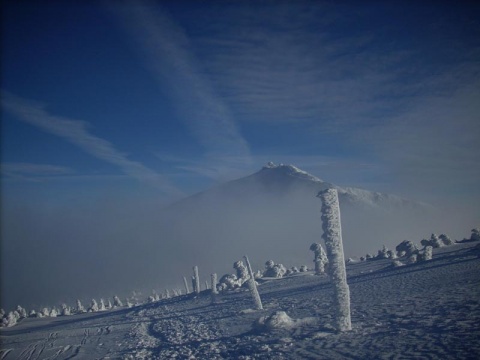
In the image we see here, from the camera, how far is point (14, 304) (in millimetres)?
94250

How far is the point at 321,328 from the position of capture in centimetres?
1723

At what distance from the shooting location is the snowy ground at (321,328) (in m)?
13.4

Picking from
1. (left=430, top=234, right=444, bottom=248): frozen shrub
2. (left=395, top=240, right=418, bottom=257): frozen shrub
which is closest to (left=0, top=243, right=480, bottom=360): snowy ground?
(left=395, top=240, right=418, bottom=257): frozen shrub

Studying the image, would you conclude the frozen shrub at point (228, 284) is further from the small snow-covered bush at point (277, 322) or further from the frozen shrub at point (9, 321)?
the frozen shrub at point (9, 321)

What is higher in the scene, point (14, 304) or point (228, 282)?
point (228, 282)

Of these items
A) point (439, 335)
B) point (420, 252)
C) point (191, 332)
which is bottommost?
point (191, 332)

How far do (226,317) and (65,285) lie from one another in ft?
382

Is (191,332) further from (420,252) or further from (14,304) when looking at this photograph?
(14,304)

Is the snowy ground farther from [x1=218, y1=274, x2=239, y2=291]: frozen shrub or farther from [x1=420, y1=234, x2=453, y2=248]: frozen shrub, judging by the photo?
[x1=420, y1=234, x2=453, y2=248]: frozen shrub

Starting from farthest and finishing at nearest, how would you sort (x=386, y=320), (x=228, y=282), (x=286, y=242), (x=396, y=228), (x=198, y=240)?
(x=198, y=240)
(x=396, y=228)
(x=286, y=242)
(x=228, y=282)
(x=386, y=320)

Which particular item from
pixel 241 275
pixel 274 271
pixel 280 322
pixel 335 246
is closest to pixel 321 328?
pixel 280 322

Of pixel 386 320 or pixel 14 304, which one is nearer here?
pixel 386 320

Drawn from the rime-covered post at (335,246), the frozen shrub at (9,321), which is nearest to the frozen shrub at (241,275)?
the rime-covered post at (335,246)

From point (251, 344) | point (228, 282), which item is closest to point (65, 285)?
point (228, 282)
